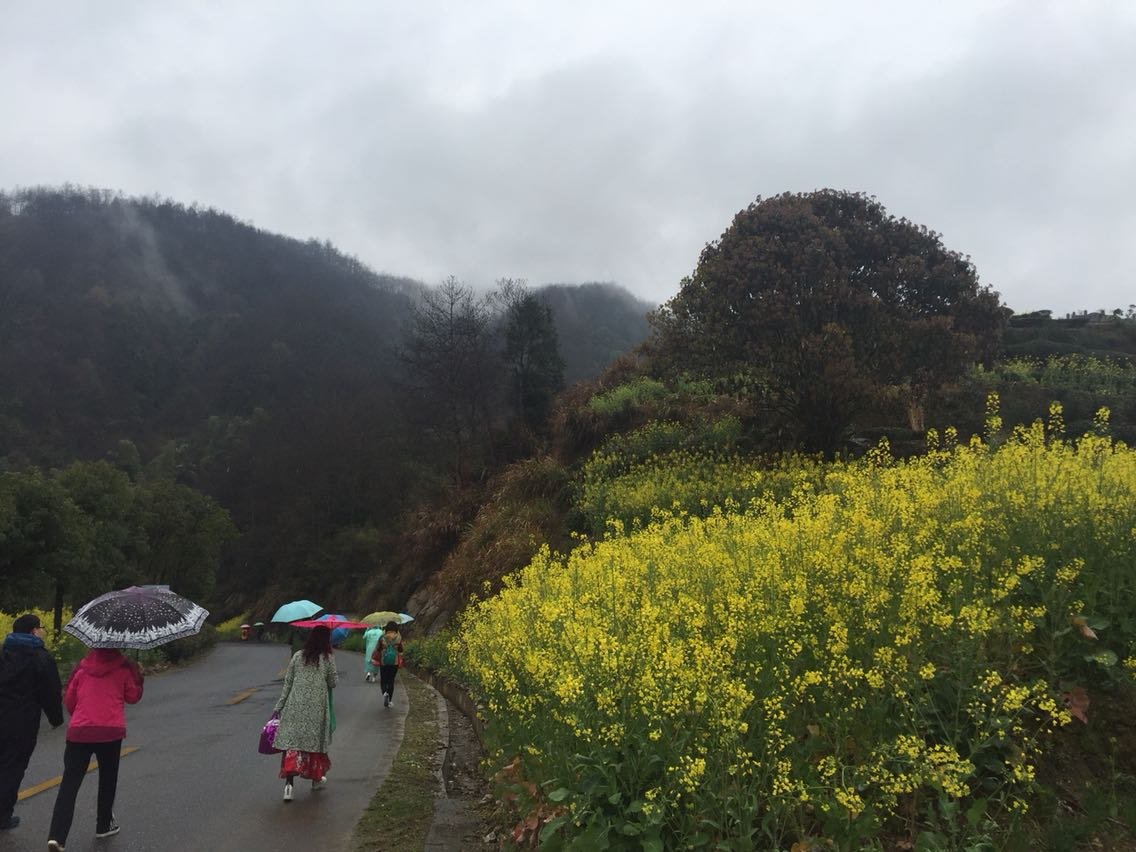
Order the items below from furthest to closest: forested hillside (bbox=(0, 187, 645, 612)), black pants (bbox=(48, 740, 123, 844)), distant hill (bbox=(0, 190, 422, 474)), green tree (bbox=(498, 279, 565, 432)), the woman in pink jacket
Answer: distant hill (bbox=(0, 190, 422, 474)), forested hillside (bbox=(0, 187, 645, 612)), green tree (bbox=(498, 279, 565, 432)), the woman in pink jacket, black pants (bbox=(48, 740, 123, 844))

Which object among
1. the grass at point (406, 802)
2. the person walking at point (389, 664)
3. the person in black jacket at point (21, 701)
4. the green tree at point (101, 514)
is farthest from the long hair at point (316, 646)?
the green tree at point (101, 514)

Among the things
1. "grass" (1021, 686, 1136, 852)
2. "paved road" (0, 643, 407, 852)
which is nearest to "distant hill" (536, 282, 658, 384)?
"paved road" (0, 643, 407, 852)

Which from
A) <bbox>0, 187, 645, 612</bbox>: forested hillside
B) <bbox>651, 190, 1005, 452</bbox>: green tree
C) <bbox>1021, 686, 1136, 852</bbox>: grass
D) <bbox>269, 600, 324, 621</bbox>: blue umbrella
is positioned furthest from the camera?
<bbox>0, 187, 645, 612</bbox>: forested hillside

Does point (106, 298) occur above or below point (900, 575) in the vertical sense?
above

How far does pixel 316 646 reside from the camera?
23.3 feet

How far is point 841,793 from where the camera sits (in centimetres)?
298

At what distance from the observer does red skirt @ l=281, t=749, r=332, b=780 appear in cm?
668

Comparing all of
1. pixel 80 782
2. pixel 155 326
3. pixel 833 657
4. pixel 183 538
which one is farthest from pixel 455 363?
pixel 155 326

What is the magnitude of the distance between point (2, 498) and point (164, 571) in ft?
83.5

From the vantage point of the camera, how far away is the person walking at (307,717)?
264 inches

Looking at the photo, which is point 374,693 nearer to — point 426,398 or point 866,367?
point 866,367

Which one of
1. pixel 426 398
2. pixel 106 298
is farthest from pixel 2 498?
pixel 106 298

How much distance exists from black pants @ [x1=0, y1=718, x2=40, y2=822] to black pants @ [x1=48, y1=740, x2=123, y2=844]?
1.43 feet

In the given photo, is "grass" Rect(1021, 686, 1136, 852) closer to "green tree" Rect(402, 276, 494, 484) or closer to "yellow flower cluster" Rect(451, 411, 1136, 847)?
"yellow flower cluster" Rect(451, 411, 1136, 847)
